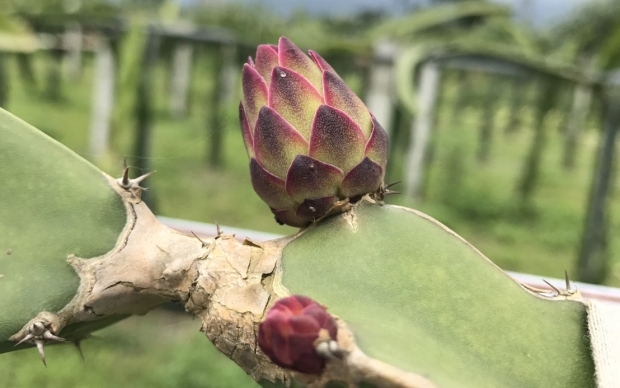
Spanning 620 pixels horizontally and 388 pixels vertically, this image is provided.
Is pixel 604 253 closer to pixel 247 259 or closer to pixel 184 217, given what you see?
pixel 247 259

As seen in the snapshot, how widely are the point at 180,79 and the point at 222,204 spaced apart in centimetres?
82

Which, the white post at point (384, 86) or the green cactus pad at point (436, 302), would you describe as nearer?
the green cactus pad at point (436, 302)

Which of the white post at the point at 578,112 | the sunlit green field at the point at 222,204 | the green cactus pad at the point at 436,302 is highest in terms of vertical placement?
the white post at the point at 578,112

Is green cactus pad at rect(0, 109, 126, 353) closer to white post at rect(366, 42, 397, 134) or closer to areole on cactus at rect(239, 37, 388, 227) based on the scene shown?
areole on cactus at rect(239, 37, 388, 227)

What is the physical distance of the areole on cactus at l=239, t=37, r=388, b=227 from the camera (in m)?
0.39

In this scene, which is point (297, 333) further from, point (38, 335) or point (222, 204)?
point (222, 204)

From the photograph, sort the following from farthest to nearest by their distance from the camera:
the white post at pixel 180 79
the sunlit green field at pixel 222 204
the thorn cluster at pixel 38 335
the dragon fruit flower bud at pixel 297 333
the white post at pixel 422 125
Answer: the white post at pixel 180 79, the white post at pixel 422 125, the sunlit green field at pixel 222 204, the thorn cluster at pixel 38 335, the dragon fruit flower bud at pixel 297 333

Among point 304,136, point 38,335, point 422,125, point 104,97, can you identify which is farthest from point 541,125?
point 38,335

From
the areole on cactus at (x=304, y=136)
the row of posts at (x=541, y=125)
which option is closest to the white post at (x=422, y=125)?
the row of posts at (x=541, y=125)

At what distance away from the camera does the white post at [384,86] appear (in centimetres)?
181

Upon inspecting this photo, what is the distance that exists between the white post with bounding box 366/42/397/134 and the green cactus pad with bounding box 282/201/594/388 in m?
1.43

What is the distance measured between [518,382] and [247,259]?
0.62 feet

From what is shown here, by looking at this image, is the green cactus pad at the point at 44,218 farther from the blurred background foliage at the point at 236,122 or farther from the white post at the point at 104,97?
the white post at the point at 104,97

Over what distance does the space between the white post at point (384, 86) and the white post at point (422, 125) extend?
0.37 ft
